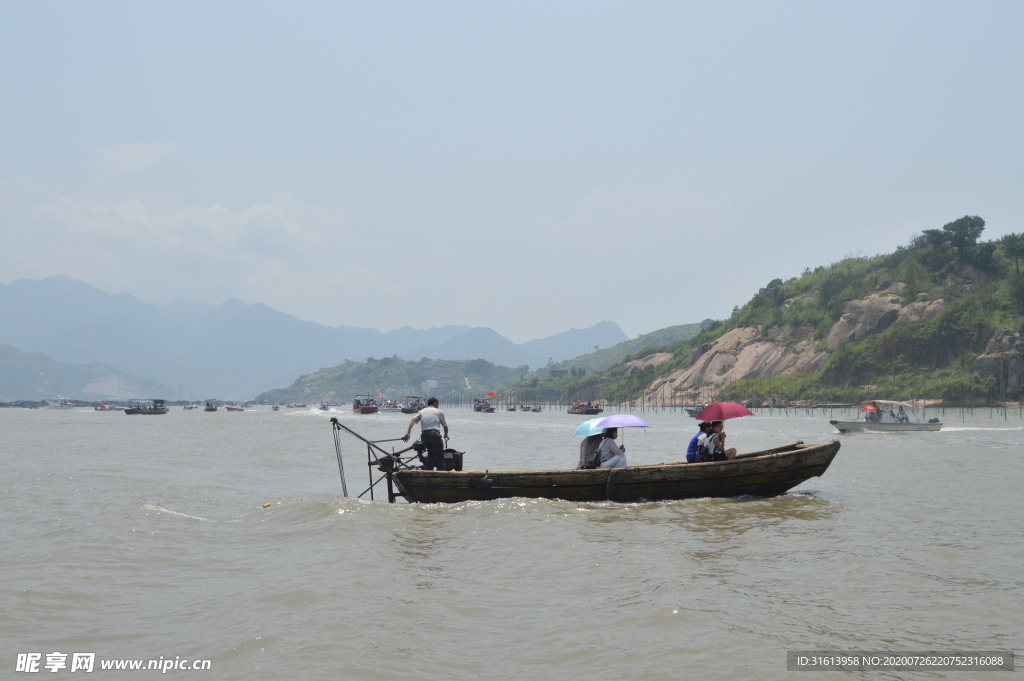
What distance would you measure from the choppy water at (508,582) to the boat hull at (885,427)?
2955cm

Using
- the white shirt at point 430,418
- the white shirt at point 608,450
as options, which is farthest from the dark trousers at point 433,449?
the white shirt at point 608,450

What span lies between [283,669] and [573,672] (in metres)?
2.75

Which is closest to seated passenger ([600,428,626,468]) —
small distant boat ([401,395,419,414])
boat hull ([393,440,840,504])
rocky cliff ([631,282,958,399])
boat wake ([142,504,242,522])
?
boat hull ([393,440,840,504])

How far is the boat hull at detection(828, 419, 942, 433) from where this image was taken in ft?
152

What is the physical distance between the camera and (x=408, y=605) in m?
8.92

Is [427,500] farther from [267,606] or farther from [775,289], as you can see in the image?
[775,289]

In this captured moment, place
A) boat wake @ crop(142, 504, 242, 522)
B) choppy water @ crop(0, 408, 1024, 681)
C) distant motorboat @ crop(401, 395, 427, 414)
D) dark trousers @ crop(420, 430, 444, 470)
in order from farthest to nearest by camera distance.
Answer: distant motorboat @ crop(401, 395, 427, 414)
dark trousers @ crop(420, 430, 444, 470)
boat wake @ crop(142, 504, 242, 522)
choppy water @ crop(0, 408, 1024, 681)

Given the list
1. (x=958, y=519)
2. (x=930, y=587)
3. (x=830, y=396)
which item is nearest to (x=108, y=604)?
(x=930, y=587)

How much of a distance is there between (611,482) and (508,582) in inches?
257

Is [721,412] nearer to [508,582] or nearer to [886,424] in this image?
[508,582]

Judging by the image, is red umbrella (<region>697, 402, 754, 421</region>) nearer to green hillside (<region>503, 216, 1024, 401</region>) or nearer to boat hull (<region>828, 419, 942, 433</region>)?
boat hull (<region>828, 419, 942, 433</region>)

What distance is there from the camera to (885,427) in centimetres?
4628

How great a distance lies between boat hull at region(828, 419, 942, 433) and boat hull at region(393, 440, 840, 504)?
3434 centimetres

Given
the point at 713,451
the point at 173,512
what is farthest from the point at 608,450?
the point at 173,512
